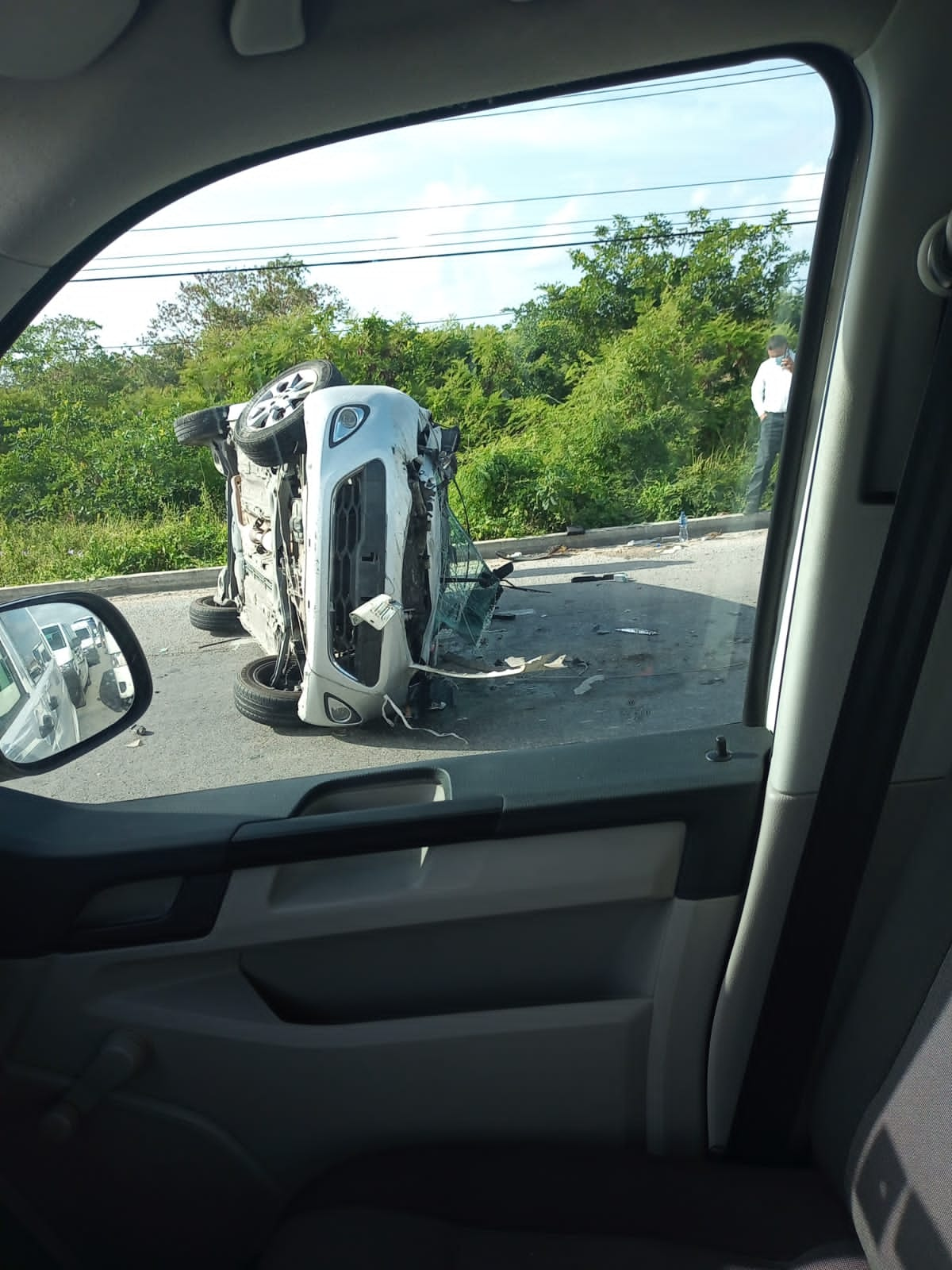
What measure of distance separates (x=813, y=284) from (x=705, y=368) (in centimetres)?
33

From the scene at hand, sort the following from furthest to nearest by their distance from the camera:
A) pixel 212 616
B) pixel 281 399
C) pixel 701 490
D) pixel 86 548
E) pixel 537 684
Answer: pixel 212 616, pixel 281 399, pixel 537 684, pixel 86 548, pixel 701 490

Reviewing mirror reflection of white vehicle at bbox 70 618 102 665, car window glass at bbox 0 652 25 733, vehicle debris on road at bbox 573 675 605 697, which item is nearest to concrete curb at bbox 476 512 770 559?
vehicle debris on road at bbox 573 675 605 697

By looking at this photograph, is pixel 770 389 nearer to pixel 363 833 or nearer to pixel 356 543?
pixel 363 833

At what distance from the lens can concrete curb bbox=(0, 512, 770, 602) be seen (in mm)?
1903

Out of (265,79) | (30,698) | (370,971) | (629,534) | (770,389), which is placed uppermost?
(265,79)

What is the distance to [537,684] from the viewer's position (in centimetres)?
252

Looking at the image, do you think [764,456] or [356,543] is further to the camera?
[356,543]

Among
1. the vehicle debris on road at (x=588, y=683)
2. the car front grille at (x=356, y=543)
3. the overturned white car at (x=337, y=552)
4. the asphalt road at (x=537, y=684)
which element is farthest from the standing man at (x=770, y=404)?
the car front grille at (x=356, y=543)

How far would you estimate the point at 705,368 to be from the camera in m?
1.86

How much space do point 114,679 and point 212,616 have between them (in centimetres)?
116

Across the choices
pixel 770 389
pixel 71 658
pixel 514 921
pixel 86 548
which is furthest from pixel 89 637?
pixel 770 389

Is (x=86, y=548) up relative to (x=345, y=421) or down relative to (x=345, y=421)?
down

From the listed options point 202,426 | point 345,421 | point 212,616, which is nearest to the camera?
point 202,426

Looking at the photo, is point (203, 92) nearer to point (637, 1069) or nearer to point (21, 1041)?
point (21, 1041)
